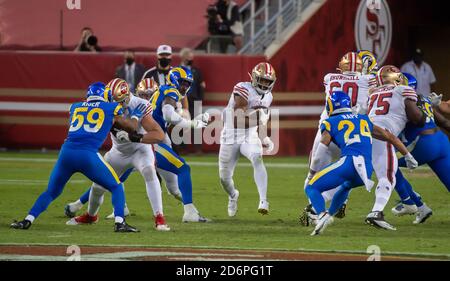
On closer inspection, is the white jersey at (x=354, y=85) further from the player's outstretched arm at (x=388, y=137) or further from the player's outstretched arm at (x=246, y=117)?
A: the player's outstretched arm at (x=388, y=137)

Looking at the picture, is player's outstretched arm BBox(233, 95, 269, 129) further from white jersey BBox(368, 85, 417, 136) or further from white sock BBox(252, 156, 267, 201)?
white jersey BBox(368, 85, 417, 136)

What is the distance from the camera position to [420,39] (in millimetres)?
24375

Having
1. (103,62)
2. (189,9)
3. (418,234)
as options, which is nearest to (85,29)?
(103,62)

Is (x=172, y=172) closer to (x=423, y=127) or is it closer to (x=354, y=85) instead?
(x=354, y=85)

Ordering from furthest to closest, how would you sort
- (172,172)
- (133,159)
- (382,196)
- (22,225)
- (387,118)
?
(172,172) < (387,118) < (133,159) < (382,196) < (22,225)

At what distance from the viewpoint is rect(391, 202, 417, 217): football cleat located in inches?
502

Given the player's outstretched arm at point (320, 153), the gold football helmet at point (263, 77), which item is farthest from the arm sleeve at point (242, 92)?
the player's outstretched arm at point (320, 153)

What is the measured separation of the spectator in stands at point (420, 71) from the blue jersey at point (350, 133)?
36.7ft

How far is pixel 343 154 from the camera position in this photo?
11.2 meters

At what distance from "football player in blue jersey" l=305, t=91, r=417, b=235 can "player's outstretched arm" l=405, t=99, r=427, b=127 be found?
20.3 inches

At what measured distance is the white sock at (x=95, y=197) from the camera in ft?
37.8

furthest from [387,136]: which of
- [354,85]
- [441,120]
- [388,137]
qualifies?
[354,85]

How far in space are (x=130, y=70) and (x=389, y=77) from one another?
29.1 ft

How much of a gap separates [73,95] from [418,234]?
37.2 feet
